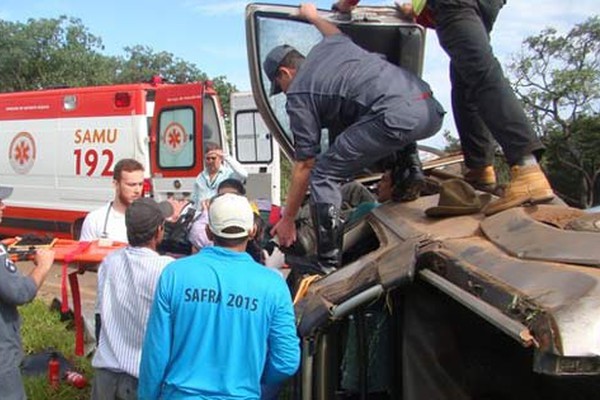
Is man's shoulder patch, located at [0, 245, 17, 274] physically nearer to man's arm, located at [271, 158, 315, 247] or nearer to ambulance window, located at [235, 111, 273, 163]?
man's arm, located at [271, 158, 315, 247]

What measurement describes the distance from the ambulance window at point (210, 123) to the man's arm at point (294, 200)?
21.3ft

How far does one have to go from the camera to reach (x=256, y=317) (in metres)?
2.69

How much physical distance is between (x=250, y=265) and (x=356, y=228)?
818 mm

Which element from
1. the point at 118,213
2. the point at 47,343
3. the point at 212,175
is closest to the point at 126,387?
the point at 118,213

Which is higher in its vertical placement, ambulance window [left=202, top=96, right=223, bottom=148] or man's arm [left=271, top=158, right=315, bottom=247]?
ambulance window [left=202, top=96, right=223, bottom=148]

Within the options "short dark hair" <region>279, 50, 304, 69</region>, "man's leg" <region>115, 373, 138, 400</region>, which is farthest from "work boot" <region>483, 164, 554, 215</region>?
"man's leg" <region>115, 373, 138, 400</region>

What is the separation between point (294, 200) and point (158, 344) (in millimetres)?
1139

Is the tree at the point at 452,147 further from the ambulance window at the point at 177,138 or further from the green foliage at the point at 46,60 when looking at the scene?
the green foliage at the point at 46,60

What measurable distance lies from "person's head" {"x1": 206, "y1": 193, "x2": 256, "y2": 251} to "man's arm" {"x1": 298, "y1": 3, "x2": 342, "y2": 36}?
1312mm

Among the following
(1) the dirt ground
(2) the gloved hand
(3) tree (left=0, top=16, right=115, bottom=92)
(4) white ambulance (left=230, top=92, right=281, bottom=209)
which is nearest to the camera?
(2) the gloved hand

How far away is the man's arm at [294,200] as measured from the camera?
356 cm

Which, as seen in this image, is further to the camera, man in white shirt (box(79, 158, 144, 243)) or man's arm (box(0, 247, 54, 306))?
man in white shirt (box(79, 158, 144, 243))

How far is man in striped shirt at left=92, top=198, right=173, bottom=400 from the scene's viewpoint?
3.22 meters

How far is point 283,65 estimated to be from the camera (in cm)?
367
